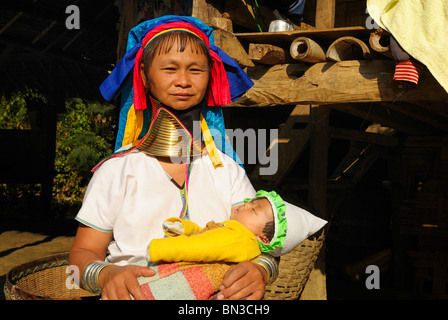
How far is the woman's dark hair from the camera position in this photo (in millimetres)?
2012

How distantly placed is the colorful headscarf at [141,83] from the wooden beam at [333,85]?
3.42 ft

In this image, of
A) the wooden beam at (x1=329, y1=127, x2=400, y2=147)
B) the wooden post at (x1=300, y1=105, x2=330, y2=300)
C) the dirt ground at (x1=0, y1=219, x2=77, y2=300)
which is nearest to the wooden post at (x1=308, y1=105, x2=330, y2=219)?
the wooden post at (x1=300, y1=105, x2=330, y2=300)

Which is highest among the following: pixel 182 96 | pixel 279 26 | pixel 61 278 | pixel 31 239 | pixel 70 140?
pixel 279 26

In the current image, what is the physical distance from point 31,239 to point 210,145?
7099mm

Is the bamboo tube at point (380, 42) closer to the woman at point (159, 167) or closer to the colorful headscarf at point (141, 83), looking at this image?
the colorful headscarf at point (141, 83)

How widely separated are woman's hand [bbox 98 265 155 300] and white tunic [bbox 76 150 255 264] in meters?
0.20

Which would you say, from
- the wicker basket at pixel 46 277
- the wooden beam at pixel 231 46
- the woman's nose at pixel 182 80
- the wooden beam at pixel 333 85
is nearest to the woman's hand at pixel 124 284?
the woman's nose at pixel 182 80

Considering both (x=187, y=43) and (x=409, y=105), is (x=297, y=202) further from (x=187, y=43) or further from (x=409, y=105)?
(x=187, y=43)

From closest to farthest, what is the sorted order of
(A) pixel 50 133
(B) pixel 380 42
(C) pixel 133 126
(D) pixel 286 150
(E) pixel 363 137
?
(C) pixel 133 126, (B) pixel 380 42, (D) pixel 286 150, (E) pixel 363 137, (A) pixel 50 133

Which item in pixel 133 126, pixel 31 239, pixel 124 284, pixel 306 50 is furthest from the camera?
pixel 31 239

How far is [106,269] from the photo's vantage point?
1.79 metres

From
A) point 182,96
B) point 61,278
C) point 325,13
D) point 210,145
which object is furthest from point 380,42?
point 61,278

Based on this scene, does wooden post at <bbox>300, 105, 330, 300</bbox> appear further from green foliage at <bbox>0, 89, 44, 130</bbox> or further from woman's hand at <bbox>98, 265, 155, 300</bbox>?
green foliage at <bbox>0, 89, 44, 130</bbox>

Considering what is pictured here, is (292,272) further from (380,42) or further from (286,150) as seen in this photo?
(380,42)
